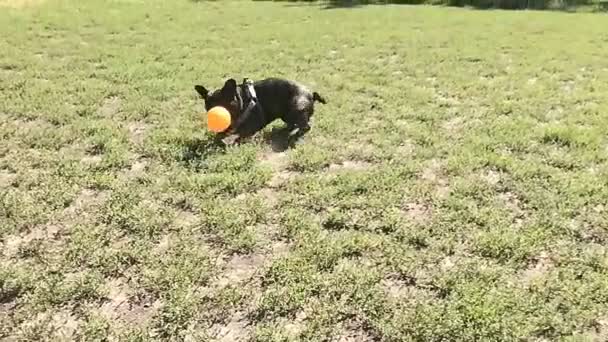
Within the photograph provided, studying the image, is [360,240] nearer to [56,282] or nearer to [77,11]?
[56,282]

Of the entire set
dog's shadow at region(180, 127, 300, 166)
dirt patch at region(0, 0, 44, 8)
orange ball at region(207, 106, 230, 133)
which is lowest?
dog's shadow at region(180, 127, 300, 166)

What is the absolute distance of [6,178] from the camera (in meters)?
4.85

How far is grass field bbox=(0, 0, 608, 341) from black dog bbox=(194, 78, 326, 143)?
0.20 meters

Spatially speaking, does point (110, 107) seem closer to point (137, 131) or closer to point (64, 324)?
point (137, 131)

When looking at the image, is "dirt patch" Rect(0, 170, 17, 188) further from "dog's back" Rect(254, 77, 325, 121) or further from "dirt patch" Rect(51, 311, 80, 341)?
"dog's back" Rect(254, 77, 325, 121)

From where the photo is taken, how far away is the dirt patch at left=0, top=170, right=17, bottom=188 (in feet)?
15.5

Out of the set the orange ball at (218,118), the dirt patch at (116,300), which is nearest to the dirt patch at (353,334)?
the dirt patch at (116,300)

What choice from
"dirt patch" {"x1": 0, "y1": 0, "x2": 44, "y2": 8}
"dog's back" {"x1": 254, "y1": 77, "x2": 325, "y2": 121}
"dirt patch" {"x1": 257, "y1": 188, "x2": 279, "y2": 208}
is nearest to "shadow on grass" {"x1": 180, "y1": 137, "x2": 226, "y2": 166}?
"dog's back" {"x1": 254, "y1": 77, "x2": 325, "y2": 121}

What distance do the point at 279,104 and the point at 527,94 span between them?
3424 mm

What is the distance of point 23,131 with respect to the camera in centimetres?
580

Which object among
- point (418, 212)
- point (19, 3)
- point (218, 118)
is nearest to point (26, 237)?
point (218, 118)

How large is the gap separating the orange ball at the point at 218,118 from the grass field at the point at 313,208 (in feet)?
0.69

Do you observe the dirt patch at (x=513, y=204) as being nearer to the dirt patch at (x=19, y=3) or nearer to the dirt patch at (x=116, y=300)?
the dirt patch at (x=116, y=300)

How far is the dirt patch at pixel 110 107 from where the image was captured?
6465mm
